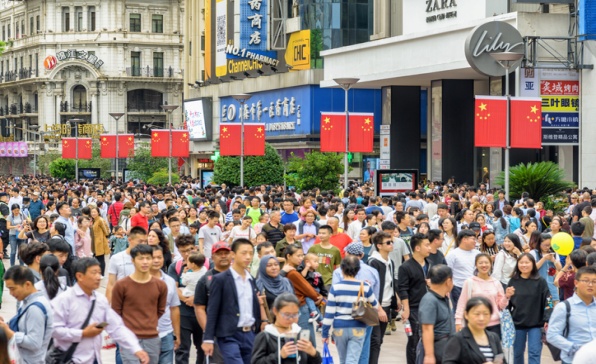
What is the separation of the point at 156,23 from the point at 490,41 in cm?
6834

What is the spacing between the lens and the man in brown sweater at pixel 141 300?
410 inches

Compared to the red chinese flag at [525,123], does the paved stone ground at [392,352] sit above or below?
below

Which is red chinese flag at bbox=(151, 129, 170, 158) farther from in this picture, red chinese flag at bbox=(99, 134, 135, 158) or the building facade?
the building facade

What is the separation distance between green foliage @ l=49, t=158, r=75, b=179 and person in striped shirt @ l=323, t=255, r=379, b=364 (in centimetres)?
5854

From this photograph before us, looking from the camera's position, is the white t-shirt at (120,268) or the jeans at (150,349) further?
the white t-shirt at (120,268)

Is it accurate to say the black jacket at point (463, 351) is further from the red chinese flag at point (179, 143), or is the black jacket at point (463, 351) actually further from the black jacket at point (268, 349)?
the red chinese flag at point (179, 143)

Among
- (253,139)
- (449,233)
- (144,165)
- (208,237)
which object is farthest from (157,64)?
(449,233)

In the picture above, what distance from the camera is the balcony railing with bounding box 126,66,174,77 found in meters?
100

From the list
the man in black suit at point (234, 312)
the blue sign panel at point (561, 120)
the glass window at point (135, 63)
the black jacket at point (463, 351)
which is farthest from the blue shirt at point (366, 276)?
the glass window at point (135, 63)

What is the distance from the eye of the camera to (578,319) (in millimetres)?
9852

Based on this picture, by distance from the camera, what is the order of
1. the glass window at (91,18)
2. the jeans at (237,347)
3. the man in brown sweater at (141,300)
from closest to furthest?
the man in brown sweater at (141,300)
the jeans at (237,347)
the glass window at (91,18)

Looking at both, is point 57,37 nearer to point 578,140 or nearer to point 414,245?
point 578,140

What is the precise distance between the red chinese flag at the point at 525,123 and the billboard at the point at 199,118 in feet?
149

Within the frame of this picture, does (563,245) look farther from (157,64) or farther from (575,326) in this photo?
(157,64)
